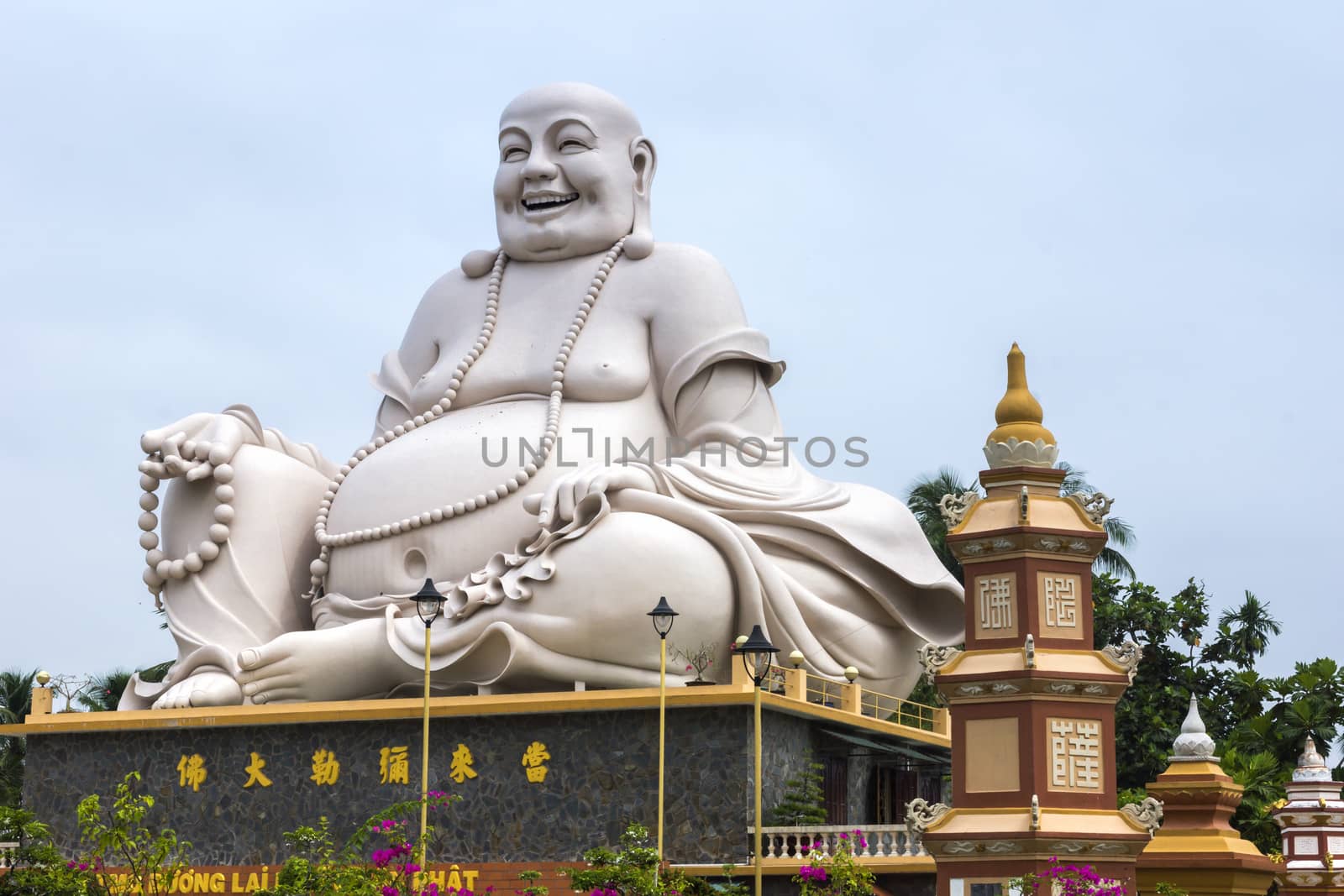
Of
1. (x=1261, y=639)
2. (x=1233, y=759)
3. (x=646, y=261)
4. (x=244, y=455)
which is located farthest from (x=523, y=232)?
(x=1261, y=639)

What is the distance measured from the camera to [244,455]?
16375mm

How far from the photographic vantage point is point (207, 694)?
607 inches

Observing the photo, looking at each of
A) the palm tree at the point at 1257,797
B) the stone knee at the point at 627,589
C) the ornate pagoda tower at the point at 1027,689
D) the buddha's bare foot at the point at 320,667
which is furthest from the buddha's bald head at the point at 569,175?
the palm tree at the point at 1257,797

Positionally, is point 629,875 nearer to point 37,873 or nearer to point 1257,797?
point 37,873

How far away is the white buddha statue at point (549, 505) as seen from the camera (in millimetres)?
14891

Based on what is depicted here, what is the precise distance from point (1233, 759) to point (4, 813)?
37.6 ft

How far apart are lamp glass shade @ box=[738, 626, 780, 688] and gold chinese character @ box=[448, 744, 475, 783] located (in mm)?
2030

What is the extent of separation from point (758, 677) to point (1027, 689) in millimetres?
2148

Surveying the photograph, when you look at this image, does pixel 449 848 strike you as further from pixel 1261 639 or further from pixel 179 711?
pixel 1261 639

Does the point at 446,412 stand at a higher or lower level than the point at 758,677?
higher

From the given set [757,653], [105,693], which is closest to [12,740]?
[105,693]

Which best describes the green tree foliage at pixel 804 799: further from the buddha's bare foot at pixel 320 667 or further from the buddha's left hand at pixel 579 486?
the buddha's bare foot at pixel 320 667

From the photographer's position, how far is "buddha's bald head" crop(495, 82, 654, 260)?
55.9 feet

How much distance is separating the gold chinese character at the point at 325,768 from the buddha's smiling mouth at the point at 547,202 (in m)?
4.76
